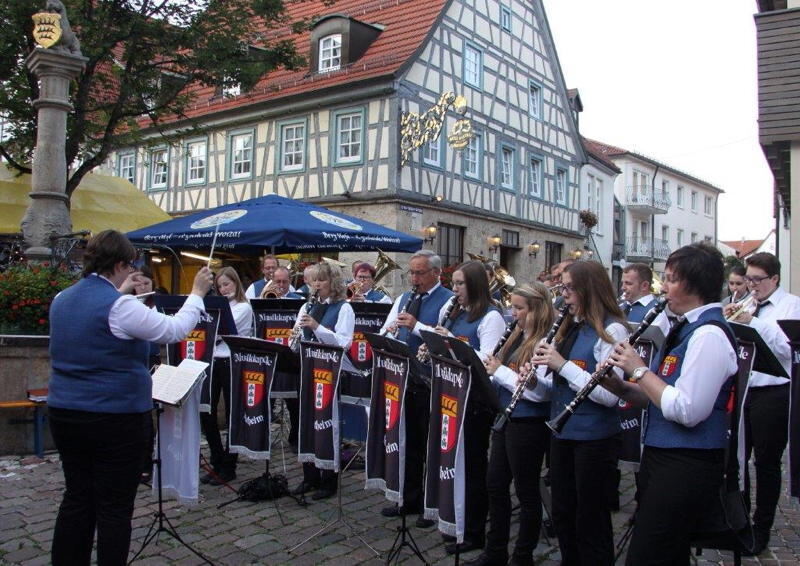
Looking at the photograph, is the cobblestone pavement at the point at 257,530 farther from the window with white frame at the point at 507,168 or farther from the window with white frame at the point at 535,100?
the window with white frame at the point at 535,100

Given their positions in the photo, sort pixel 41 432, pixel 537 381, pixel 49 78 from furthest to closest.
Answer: pixel 49 78 → pixel 41 432 → pixel 537 381

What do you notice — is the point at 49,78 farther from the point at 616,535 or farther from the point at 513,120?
the point at 513,120

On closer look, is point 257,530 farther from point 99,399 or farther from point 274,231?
point 274,231

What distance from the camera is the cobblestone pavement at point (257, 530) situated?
4504 mm

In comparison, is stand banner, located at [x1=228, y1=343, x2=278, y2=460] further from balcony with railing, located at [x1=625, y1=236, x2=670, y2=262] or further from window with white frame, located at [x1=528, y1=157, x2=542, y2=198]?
balcony with railing, located at [x1=625, y1=236, x2=670, y2=262]

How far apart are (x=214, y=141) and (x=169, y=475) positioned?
19308mm

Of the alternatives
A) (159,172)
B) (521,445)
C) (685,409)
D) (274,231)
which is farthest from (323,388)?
(159,172)

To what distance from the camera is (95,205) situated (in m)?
15.5

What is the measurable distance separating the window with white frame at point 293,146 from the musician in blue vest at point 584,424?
57.8 ft

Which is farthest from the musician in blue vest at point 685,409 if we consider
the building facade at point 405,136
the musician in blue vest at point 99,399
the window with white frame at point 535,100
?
the window with white frame at point 535,100

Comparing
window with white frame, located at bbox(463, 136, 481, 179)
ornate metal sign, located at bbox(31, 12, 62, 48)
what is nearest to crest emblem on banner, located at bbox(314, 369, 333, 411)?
ornate metal sign, located at bbox(31, 12, 62, 48)

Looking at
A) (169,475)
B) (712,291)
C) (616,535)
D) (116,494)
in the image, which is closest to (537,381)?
(712,291)

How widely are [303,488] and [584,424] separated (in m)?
2.98

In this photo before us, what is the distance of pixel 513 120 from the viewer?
23625 mm
